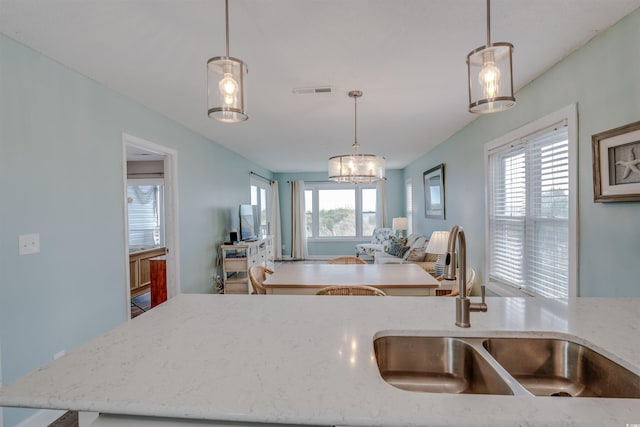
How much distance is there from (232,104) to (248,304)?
0.86 meters

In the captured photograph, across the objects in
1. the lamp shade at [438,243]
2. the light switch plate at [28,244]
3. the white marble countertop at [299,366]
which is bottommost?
the white marble countertop at [299,366]

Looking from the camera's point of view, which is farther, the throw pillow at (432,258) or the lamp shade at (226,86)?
the throw pillow at (432,258)

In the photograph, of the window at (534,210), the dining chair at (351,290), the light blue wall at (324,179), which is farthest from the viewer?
the light blue wall at (324,179)

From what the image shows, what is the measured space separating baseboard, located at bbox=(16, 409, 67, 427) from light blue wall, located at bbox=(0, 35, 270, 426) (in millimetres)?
67

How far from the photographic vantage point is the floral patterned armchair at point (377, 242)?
23.6 feet

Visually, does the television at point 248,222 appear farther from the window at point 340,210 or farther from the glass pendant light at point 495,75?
the glass pendant light at point 495,75

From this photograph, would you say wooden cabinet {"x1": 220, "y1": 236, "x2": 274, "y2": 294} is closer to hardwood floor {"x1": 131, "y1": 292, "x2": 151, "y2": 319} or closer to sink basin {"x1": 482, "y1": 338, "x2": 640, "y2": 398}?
hardwood floor {"x1": 131, "y1": 292, "x2": 151, "y2": 319}

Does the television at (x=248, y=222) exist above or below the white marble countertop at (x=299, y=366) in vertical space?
above

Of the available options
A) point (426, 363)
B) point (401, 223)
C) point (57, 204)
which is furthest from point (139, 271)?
point (401, 223)

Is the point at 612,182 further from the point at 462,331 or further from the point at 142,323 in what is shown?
the point at 142,323

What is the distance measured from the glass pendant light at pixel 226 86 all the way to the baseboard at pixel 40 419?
2.20m

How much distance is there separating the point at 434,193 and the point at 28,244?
5145 mm

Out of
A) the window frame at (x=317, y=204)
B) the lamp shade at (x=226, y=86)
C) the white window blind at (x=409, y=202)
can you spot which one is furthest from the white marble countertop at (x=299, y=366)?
the window frame at (x=317, y=204)

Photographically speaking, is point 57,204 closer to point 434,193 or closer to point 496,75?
point 496,75
